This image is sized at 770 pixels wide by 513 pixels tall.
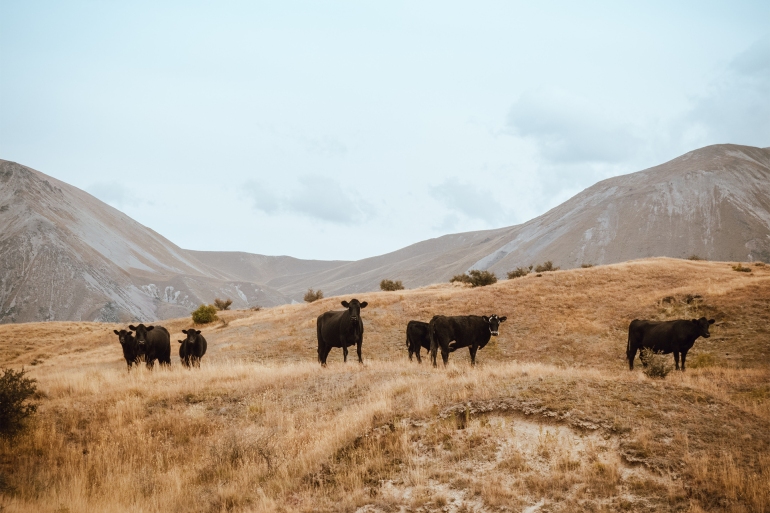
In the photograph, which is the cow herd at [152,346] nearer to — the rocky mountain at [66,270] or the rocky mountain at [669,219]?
the rocky mountain at [66,270]

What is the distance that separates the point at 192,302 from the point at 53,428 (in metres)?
144

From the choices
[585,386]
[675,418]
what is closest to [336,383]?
[585,386]

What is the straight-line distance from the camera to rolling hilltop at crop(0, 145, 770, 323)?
4323 inches

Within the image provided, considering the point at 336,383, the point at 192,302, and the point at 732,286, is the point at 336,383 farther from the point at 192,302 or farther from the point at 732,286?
the point at 192,302

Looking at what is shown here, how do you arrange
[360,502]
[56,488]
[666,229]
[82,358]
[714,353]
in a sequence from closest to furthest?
[360,502], [56,488], [714,353], [82,358], [666,229]

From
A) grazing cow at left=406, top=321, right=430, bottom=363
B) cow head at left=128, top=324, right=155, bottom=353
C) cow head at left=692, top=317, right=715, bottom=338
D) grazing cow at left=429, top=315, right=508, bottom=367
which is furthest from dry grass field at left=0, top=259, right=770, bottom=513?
grazing cow at left=406, top=321, right=430, bottom=363

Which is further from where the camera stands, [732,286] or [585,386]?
[732,286]

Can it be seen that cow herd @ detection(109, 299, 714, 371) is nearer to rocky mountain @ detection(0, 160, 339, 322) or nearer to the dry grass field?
the dry grass field

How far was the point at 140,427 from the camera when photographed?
1191cm

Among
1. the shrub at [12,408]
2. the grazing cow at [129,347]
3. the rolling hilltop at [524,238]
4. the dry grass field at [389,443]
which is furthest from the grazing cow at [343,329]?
the rolling hilltop at [524,238]

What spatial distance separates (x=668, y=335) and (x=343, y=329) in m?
12.4

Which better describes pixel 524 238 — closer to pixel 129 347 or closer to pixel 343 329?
pixel 343 329

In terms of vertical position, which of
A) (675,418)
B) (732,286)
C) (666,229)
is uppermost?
(666,229)

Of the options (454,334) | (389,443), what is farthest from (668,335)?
(389,443)
